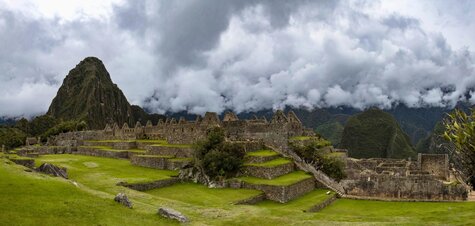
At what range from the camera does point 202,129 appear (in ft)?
123

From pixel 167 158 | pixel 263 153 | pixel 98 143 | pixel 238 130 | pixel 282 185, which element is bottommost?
pixel 282 185

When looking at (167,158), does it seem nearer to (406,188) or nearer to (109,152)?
(109,152)

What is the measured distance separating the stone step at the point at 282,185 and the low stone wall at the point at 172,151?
719 centimetres

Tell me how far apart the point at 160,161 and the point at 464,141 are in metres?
28.2

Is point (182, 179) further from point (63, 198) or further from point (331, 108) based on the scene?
point (331, 108)

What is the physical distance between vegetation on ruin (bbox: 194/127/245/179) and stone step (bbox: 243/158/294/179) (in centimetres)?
85

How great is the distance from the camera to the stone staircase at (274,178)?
27.3 metres

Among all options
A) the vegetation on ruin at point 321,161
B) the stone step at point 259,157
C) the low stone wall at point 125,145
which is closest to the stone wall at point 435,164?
the vegetation on ruin at point 321,161

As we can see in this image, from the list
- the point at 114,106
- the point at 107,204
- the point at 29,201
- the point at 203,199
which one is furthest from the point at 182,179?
the point at 114,106

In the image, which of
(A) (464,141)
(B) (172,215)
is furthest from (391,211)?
(A) (464,141)

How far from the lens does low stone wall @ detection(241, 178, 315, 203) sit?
1062 inches

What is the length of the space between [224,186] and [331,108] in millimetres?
86755

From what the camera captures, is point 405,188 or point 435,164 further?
point 435,164

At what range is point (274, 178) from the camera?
98.8 feet
